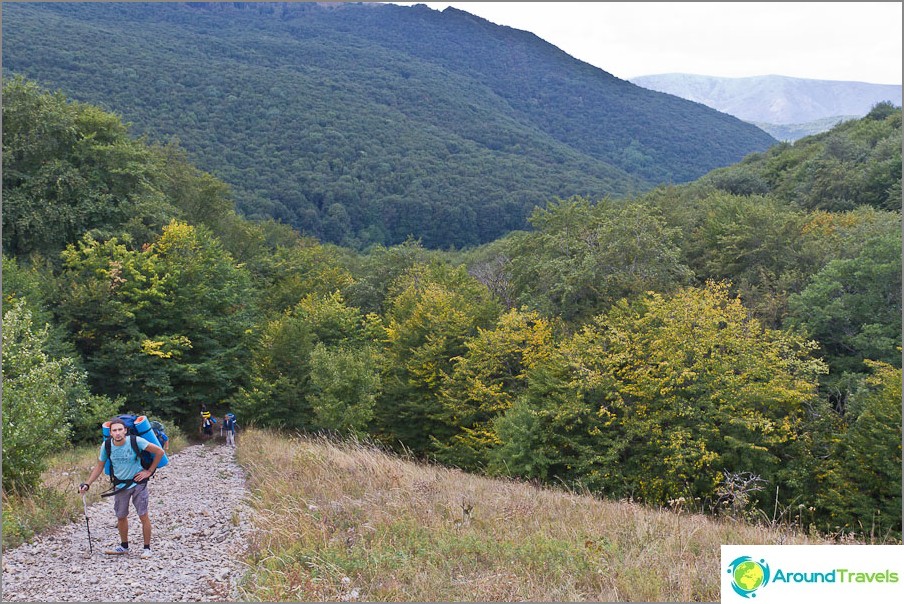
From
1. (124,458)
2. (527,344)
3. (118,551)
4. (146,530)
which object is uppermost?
(124,458)

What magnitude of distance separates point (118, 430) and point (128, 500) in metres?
0.87

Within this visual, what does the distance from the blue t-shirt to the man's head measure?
0.21ft

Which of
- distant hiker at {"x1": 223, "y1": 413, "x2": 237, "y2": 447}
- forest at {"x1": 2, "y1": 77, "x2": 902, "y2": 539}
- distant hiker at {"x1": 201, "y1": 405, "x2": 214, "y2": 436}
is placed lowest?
distant hiker at {"x1": 201, "y1": 405, "x2": 214, "y2": 436}

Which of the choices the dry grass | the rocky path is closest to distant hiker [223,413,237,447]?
the rocky path

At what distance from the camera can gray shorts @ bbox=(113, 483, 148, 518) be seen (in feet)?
22.7

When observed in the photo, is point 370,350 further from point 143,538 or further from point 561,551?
point 561,551

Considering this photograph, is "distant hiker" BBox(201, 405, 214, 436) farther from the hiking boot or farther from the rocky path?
the hiking boot

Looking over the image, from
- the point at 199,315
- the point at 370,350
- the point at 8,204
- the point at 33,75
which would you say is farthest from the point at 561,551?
the point at 33,75

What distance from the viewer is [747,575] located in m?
5.17

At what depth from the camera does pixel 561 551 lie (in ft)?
20.3

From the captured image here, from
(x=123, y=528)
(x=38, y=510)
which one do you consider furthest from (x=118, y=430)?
(x=38, y=510)

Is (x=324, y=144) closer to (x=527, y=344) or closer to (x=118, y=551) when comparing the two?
(x=527, y=344)

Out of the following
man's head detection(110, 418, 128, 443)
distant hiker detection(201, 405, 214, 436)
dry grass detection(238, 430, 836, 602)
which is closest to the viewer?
dry grass detection(238, 430, 836, 602)

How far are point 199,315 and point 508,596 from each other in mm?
27591
